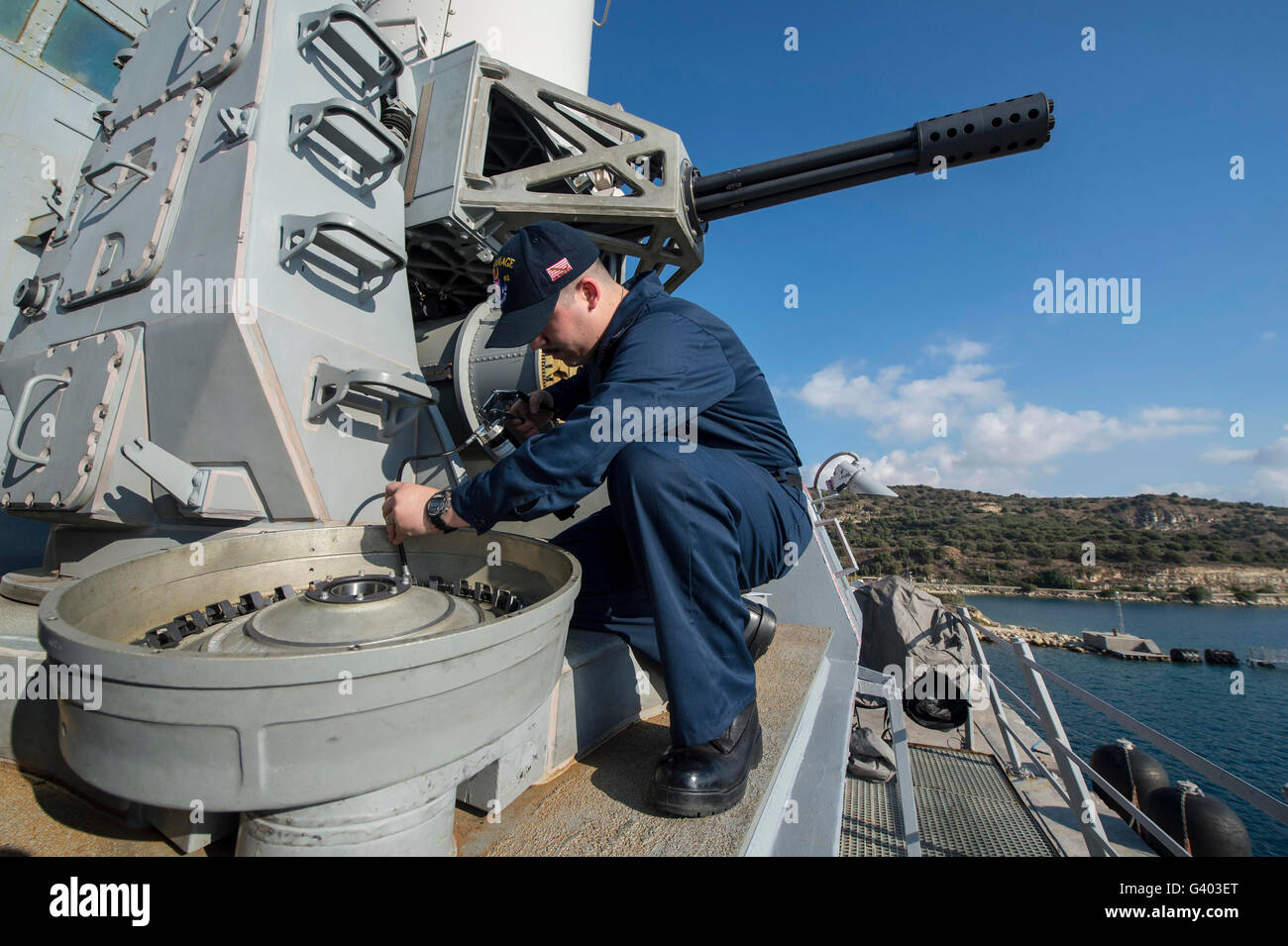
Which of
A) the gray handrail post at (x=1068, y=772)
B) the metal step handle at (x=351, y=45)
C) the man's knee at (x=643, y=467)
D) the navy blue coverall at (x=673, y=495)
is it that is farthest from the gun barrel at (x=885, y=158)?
the gray handrail post at (x=1068, y=772)

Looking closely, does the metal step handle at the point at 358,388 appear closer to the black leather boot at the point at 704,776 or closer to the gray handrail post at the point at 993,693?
the black leather boot at the point at 704,776

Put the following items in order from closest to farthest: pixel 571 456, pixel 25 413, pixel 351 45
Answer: pixel 571 456 → pixel 25 413 → pixel 351 45

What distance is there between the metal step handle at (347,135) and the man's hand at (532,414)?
104cm

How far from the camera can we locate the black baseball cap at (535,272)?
1528 mm

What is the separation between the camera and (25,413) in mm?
1988

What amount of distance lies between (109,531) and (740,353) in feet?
7.25

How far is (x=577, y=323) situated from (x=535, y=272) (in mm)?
172

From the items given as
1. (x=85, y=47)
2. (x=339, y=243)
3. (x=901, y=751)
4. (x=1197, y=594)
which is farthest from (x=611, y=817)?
(x=1197, y=594)

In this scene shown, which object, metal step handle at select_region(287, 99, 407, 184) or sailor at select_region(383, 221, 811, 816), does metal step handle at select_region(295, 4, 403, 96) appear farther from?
sailor at select_region(383, 221, 811, 816)

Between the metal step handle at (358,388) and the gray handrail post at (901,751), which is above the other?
the metal step handle at (358,388)

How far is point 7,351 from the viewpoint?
7.87ft

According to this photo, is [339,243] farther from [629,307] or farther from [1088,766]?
[1088,766]

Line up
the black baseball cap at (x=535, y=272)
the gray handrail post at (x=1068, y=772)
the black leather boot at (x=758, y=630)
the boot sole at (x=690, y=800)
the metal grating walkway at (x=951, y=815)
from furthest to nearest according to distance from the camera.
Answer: the metal grating walkway at (x=951, y=815) < the gray handrail post at (x=1068, y=772) < the black leather boot at (x=758, y=630) < the black baseball cap at (x=535, y=272) < the boot sole at (x=690, y=800)
